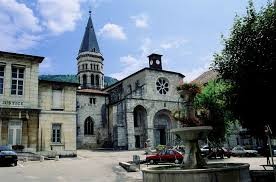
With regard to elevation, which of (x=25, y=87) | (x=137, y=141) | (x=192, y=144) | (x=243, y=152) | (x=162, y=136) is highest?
(x=25, y=87)

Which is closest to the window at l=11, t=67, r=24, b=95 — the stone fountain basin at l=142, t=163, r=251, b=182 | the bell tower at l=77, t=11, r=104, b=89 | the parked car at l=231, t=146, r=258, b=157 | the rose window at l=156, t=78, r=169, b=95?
the stone fountain basin at l=142, t=163, r=251, b=182

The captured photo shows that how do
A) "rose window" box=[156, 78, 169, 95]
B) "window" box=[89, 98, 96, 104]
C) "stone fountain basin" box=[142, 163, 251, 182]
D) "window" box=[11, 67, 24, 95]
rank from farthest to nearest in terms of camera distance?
"rose window" box=[156, 78, 169, 95], "window" box=[89, 98, 96, 104], "window" box=[11, 67, 24, 95], "stone fountain basin" box=[142, 163, 251, 182]

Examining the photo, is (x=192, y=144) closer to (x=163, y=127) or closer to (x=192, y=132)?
(x=192, y=132)

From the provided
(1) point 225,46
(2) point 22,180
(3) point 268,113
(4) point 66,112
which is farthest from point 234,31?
(4) point 66,112

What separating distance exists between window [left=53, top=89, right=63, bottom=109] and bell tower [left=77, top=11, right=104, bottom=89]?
106 feet

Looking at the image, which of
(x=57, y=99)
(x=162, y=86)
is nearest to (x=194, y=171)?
(x=57, y=99)

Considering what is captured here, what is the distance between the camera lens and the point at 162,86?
4681cm

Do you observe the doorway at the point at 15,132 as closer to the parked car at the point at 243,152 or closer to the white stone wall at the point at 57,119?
the white stone wall at the point at 57,119

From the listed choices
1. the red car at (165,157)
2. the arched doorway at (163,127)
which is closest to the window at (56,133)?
the red car at (165,157)

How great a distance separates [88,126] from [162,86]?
12.7 m

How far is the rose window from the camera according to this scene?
Result: 152 ft

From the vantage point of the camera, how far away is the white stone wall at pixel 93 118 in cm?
4444

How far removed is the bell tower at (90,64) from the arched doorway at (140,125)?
2015 cm

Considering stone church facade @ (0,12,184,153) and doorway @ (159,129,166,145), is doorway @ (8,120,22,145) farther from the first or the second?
doorway @ (159,129,166,145)
